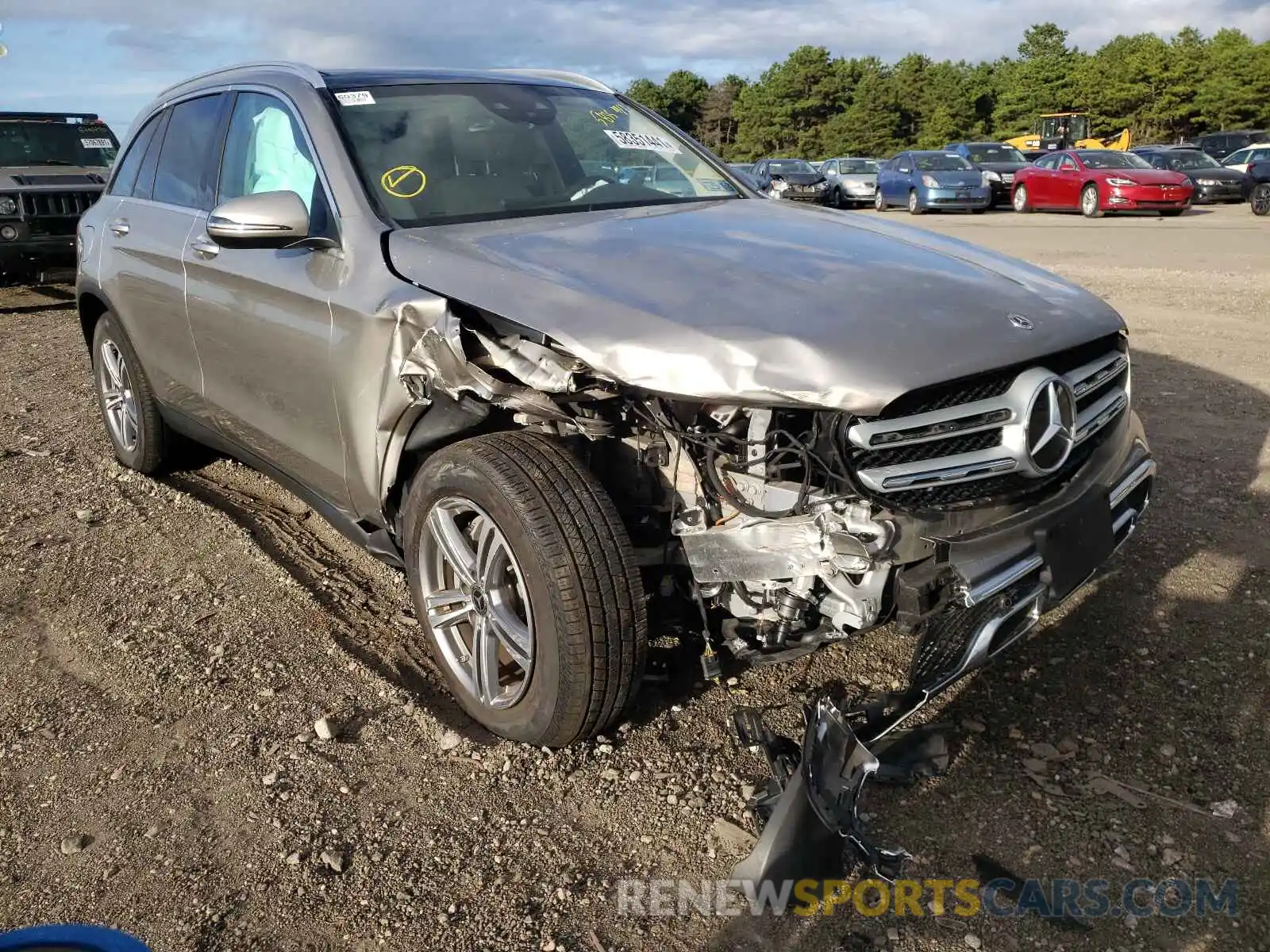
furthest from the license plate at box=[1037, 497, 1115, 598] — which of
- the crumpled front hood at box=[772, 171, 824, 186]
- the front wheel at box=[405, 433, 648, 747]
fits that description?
the crumpled front hood at box=[772, 171, 824, 186]

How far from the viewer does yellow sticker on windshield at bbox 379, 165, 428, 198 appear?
3.23 m

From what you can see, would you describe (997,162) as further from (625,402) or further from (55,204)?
(625,402)

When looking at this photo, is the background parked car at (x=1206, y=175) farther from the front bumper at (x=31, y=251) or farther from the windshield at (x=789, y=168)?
the front bumper at (x=31, y=251)

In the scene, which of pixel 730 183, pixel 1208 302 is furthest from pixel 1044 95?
pixel 730 183

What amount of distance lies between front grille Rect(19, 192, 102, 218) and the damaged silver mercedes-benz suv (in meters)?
7.84

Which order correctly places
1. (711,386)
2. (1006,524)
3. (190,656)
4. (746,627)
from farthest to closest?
(190,656)
(746,627)
(1006,524)
(711,386)

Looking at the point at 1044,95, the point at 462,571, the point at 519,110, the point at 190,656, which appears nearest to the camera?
the point at 462,571

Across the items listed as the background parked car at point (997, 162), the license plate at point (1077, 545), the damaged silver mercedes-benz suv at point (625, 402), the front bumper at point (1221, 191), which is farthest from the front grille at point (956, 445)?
the front bumper at point (1221, 191)

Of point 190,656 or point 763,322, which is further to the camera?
point 190,656

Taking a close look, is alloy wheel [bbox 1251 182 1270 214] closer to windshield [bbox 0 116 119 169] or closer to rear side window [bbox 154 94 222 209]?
windshield [bbox 0 116 119 169]

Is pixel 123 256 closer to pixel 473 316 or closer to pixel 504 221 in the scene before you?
pixel 504 221

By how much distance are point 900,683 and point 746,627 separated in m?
0.76

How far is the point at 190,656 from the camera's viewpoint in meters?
3.43

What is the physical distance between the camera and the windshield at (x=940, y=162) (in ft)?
76.1
